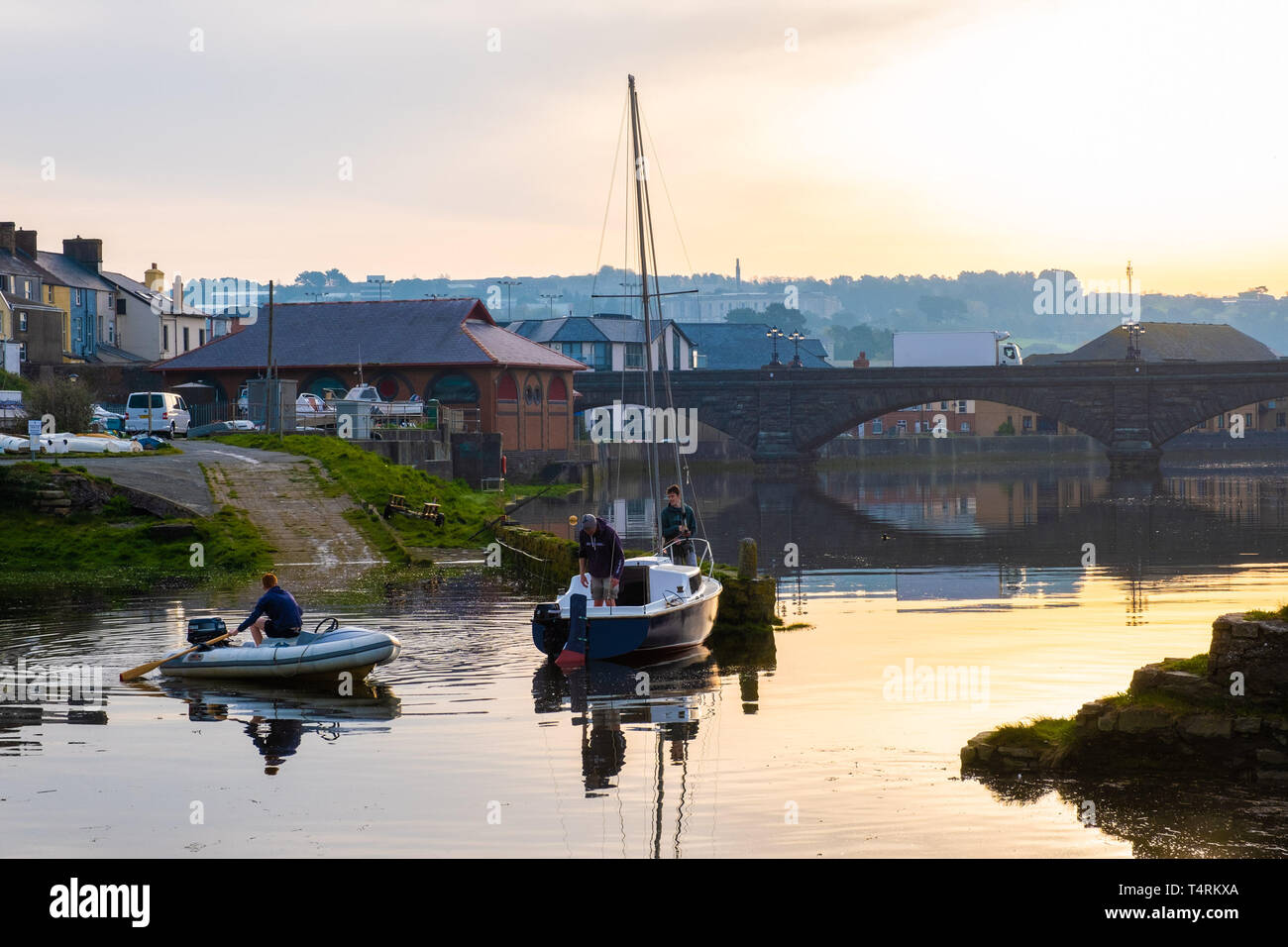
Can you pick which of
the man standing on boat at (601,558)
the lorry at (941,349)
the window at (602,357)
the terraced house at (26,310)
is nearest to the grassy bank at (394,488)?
the man standing on boat at (601,558)

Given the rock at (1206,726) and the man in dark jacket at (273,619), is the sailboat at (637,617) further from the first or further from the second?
the rock at (1206,726)

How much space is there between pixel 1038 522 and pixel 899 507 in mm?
12420

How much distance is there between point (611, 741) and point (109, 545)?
23970 millimetres

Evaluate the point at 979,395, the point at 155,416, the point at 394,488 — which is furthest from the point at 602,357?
the point at 394,488

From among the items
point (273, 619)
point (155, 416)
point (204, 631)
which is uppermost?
point (155, 416)

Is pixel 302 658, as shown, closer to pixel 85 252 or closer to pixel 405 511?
pixel 405 511

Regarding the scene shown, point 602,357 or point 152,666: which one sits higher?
point 602,357

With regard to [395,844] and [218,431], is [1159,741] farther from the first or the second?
[218,431]

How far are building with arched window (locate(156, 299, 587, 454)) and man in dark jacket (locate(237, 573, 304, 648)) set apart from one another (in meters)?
52.7

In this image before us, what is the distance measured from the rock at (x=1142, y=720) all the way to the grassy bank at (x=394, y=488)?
89.0ft

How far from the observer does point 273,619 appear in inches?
814

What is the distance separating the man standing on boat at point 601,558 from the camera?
22.3 metres

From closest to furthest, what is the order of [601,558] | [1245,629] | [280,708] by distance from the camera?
[1245,629] → [280,708] → [601,558]
